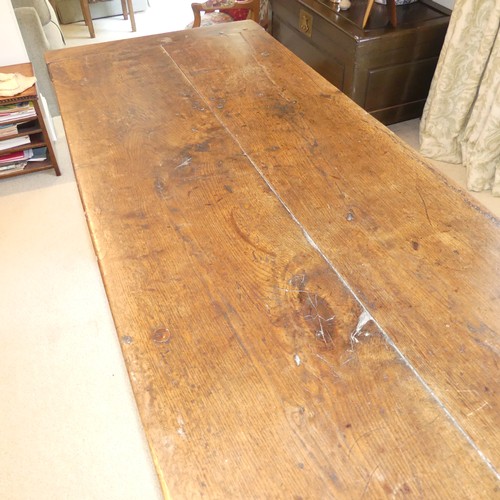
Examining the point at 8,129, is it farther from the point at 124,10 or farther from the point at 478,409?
the point at 124,10

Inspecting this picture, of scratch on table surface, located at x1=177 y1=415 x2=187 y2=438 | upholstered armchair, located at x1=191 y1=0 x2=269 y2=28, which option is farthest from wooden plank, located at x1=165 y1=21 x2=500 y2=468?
upholstered armchair, located at x1=191 y1=0 x2=269 y2=28

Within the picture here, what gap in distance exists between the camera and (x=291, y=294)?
87 cm

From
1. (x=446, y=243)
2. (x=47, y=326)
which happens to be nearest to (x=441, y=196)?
(x=446, y=243)

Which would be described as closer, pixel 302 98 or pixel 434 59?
pixel 302 98

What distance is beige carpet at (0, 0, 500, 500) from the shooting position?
1.39m

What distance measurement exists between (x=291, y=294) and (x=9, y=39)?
6.78 ft

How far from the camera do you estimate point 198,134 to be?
1271 mm

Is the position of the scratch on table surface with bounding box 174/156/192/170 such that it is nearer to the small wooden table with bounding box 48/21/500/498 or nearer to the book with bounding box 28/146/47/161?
the small wooden table with bounding box 48/21/500/498

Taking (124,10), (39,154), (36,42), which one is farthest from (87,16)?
(39,154)

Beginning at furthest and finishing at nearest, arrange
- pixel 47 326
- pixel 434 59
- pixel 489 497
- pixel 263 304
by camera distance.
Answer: pixel 434 59 < pixel 47 326 < pixel 263 304 < pixel 489 497

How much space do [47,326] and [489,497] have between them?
1543mm

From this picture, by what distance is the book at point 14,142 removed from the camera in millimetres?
2225

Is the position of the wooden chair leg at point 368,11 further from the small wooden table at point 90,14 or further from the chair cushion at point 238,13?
the small wooden table at point 90,14

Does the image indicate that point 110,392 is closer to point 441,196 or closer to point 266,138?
point 266,138
